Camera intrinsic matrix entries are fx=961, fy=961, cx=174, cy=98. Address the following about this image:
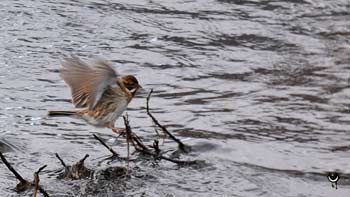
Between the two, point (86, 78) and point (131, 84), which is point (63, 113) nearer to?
point (86, 78)

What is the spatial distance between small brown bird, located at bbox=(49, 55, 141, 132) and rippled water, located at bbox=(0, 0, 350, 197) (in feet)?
1.02

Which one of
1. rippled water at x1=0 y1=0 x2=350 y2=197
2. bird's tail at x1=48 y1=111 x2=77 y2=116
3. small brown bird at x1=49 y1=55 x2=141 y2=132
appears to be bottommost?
rippled water at x1=0 y1=0 x2=350 y2=197

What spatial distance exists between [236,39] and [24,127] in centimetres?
283

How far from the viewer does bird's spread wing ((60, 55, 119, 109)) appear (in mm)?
5434

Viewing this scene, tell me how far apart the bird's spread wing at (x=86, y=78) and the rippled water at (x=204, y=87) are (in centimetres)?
49

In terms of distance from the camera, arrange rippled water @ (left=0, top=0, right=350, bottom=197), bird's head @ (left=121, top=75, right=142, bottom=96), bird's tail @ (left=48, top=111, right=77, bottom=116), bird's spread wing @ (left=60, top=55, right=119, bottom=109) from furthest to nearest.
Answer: bird's head @ (left=121, top=75, right=142, bottom=96) < rippled water @ (left=0, top=0, right=350, bottom=197) < bird's tail @ (left=48, top=111, right=77, bottom=116) < bird's spread wing @ (left=60, top=55, right=119, bottom=109)

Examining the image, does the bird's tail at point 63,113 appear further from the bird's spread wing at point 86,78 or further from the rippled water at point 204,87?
the rippled water at point 204,87

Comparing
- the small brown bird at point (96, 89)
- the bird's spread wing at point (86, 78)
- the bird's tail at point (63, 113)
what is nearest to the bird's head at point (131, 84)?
the small brown bird at point (96, 89)

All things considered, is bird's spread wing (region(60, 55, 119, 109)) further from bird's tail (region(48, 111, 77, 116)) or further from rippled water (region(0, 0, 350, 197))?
rippled water (region(0, 0, 350, 197))

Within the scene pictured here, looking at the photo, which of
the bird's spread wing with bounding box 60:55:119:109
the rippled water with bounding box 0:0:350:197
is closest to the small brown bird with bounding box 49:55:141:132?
the bird's spread wing with bounding box 60:55:119:109

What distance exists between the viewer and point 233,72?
788cm

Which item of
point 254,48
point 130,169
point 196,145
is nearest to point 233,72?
point 254,48

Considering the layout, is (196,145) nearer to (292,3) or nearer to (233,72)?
(233,72)

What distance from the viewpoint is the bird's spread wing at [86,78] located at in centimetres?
543
